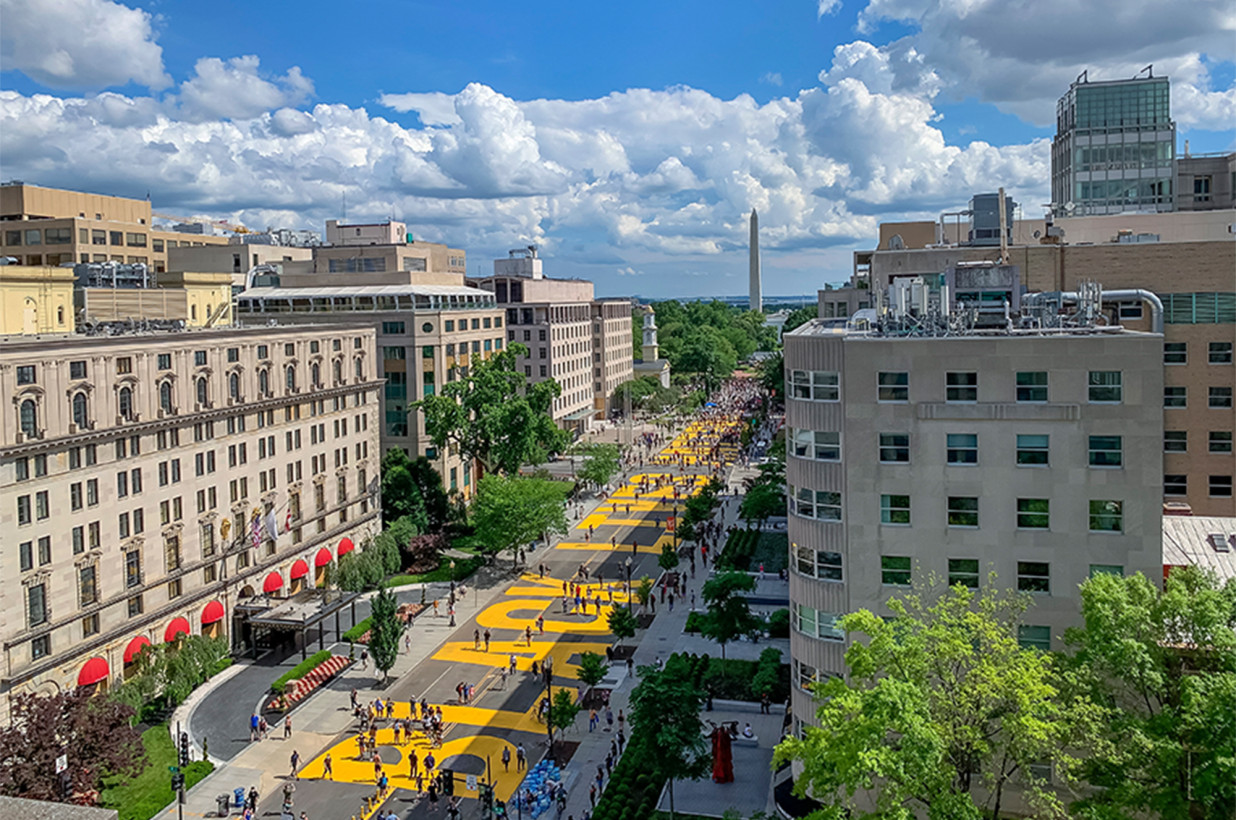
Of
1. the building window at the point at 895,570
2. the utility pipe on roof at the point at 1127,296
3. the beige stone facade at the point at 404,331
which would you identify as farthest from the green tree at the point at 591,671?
the beige stone facade at the point at 404,331

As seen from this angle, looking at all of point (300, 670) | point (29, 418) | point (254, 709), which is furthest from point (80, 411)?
point (300, 670)

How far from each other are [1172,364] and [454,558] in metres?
54.8

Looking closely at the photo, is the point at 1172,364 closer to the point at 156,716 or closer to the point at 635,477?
the point at 156,716

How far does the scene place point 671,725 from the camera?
40125mm

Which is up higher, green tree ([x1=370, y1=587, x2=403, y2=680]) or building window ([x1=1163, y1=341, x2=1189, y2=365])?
building window ([x1=1163, y1=341, x2=1189, y2=365])

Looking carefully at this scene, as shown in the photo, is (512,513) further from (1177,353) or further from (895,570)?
(1177,353)

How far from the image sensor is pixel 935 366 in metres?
36.0

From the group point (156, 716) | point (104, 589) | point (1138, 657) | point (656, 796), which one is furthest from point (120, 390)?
point (1138, 657)

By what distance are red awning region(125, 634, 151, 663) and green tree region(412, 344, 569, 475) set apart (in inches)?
1314

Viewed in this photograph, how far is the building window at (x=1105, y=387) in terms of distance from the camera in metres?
34.5

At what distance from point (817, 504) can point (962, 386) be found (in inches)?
275

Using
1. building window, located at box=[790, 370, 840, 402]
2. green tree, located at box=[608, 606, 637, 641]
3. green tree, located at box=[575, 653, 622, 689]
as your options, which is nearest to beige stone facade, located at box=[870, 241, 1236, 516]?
building window, located at box=[790, 370, 840, 402]

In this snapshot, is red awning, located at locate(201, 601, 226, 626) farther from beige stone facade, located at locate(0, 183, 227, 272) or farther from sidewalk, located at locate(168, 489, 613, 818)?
beige stone facade, located at locate(0, 183, 227, 272)

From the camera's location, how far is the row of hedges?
55.2 metres
